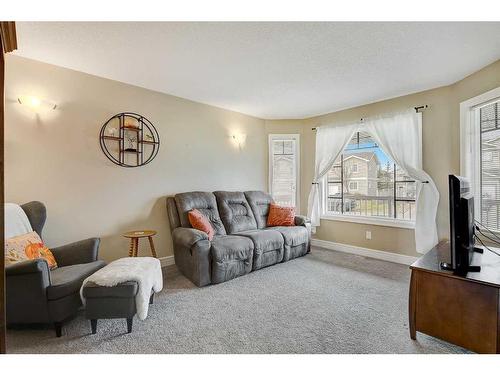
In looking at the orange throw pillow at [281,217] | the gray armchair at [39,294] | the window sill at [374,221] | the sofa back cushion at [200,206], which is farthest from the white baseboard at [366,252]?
the gray armchair at [39,294]

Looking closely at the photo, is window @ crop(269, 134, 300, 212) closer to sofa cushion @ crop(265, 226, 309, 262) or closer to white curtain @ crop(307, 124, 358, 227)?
→ white curtain @ crop(307, 124, 358, 227)

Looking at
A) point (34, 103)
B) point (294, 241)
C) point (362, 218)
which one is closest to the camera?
point (34, 103)

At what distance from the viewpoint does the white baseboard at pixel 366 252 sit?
3.54 m

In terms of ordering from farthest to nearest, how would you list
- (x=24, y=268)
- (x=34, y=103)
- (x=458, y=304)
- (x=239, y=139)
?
(x=239, y=139) → (x=34, y=103) → (x=24, y=268) → (x=458, y=304)

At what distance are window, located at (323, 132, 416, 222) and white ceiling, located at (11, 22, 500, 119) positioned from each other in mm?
1024

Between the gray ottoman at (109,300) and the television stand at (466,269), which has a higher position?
the television stand at (466,269)

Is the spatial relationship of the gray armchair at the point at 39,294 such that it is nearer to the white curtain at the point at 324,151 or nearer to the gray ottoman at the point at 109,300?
the gray ottoman at the point at 109,300

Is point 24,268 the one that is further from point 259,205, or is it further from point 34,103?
point 259,205

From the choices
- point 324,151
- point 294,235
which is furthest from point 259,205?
point 324,151

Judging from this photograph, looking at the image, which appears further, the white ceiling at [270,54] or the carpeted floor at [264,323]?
the white ceiling at [270,54]

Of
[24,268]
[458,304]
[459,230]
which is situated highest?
[459,230]

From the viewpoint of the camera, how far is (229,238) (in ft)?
10.3

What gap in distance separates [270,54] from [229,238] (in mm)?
2192

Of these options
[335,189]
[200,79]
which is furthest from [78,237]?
[335,189]
